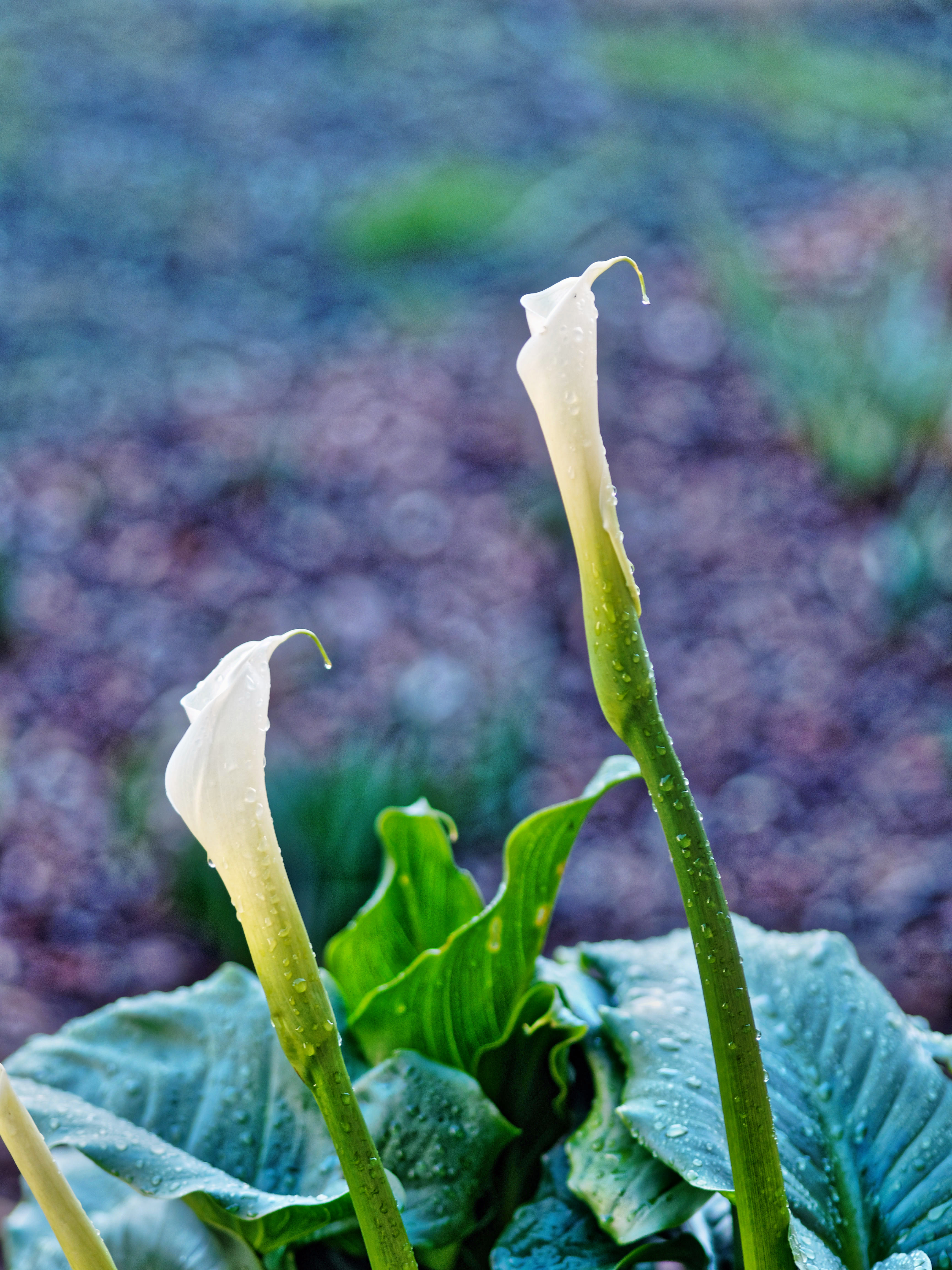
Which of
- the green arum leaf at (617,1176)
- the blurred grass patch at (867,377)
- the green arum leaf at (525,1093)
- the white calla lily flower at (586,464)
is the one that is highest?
the white calla lily flower at (586,464)

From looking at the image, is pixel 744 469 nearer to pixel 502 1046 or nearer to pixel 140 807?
pixel 140 807

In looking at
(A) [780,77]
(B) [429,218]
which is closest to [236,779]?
(B) [429,218]

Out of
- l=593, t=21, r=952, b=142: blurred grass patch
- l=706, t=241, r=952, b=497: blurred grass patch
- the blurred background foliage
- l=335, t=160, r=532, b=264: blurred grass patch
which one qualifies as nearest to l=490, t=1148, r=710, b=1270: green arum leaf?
the blurred background foliage

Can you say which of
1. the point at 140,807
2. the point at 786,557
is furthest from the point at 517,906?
the point at 786,557

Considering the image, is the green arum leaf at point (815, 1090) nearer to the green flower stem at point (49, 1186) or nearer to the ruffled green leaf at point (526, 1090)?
the ruffled green leaf at point (526, 1090)

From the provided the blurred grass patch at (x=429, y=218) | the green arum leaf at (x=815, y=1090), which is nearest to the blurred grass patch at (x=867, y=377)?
the blurred grass patch at (x=429, y=218)
